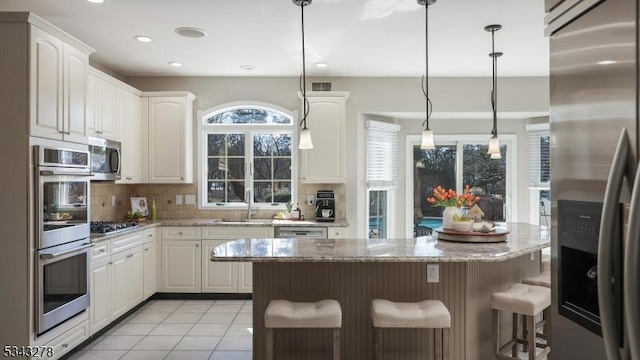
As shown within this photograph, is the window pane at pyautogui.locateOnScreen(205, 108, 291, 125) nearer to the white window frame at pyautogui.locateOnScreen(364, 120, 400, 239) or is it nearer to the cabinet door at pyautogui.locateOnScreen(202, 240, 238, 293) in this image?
the white window frame at pyautogui.locateOnScreen(364, 120, 400, 239)

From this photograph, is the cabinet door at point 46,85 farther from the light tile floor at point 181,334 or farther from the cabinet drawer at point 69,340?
the light tile floor at point 181,334

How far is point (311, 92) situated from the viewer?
5.23 metres

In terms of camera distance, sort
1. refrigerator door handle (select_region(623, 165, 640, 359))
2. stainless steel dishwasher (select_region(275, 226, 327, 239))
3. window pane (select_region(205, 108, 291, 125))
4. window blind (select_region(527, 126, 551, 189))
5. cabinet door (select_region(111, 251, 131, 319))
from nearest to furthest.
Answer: refrigerator door handle (select_region(623, 165, 640, 359)), cabinet door (select_region(111, 251, 131, 319)), stainless steel dishwasher (select_region(275, 226, 327, 239)), window pane (select_region(205, 108, 291, 125)), window blind (select_region(527, 126, 551, 189))

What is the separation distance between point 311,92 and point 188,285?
283 cm

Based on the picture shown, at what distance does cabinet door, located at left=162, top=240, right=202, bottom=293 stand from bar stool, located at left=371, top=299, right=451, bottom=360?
3.03 meters

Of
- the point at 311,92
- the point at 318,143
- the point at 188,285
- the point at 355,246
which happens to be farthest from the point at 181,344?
the point at 311,92

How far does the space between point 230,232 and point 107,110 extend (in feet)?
6.31

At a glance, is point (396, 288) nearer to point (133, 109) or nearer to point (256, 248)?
point (256, 248)

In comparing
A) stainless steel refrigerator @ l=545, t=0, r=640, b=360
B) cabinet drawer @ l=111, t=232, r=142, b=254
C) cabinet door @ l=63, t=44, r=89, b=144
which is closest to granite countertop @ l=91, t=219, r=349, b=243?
cabinet drawer @ l=111, t=232, r=142, b=254

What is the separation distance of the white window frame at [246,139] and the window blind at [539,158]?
340cm

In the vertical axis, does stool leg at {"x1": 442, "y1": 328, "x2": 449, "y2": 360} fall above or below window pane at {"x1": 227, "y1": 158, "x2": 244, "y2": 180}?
below

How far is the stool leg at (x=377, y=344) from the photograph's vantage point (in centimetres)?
253

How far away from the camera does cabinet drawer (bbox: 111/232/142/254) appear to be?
157 inches

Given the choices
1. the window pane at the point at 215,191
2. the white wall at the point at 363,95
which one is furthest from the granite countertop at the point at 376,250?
the window pane at the point at 215,191
